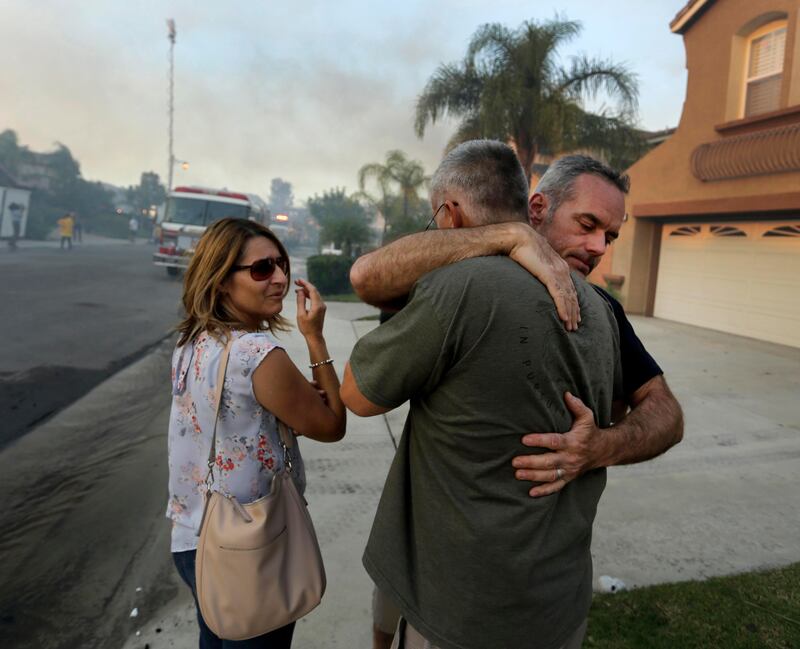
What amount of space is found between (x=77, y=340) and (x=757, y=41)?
1252 centimetres

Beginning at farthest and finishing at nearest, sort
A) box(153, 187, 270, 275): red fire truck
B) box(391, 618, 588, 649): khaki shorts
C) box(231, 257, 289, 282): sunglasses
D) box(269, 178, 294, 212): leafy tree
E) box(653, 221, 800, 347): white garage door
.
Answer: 1. box(269, 178, 294, 212): leafy tree
2. box(153, 187, 270, 275): red fire truck
3. box(653, 221, 800, 347): white garage door
4. box(231, 257, 289, 282): sunglasses
5. box(391, 618, 588, 649): khaki shorts

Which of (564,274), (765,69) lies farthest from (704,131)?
(564,274)

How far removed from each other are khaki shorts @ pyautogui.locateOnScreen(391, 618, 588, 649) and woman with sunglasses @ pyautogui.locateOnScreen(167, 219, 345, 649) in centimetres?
44

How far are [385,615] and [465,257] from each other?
1136 millimetres

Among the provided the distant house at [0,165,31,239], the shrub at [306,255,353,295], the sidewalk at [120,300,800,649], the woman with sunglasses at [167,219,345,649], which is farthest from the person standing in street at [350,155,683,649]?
the distant house at [0,165,31,239]

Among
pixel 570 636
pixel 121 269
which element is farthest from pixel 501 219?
pixel 121 269

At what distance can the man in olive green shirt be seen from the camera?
1172 millimetres

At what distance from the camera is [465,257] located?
49.3 inches

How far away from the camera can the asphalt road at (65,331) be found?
19.1ft

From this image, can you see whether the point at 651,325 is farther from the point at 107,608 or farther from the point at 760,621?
the point at 107,608

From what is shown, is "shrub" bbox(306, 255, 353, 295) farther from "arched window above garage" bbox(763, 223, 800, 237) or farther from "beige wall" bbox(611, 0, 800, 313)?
"arched window above garage" bbox(763, 223, 800, 237)

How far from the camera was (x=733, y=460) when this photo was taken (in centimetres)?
451

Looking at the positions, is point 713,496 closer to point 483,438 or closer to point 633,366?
point 633,366

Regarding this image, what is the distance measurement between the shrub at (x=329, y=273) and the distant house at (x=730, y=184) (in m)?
8.37
